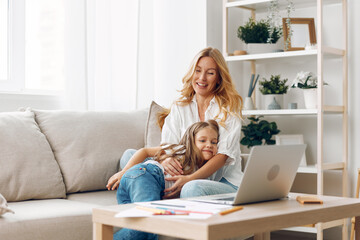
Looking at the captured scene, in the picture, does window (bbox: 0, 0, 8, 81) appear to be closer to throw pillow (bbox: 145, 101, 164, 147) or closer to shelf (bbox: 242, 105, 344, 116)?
throw pillow (bbox: 145, 101, 164, 147)

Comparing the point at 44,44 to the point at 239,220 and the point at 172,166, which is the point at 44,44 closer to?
the point at 172,166

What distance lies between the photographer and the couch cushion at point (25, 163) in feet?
7.62

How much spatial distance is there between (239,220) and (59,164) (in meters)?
1.48

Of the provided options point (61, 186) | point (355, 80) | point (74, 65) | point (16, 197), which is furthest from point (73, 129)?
point (355, 80)

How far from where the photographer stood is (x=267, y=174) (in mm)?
1560

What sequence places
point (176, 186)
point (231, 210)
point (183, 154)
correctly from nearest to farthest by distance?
point (231, 210) < point (176, 186) < point (183, 154)

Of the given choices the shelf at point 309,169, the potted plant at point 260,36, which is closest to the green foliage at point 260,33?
the potted plant at point 260,36

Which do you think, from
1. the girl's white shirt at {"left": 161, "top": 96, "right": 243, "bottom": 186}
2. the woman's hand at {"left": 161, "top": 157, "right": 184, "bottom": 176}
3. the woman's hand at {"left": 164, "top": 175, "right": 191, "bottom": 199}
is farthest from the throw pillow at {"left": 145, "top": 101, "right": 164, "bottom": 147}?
the woman's hand at {"left": 164, "top": 175, "right": 191, "bottom": 199}

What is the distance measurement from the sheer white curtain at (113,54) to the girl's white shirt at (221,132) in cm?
81

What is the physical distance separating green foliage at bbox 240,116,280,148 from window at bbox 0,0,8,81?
1.51 meters

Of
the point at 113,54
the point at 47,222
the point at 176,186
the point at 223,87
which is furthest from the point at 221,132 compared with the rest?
the point at 113,54

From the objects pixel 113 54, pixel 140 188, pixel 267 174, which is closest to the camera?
pixel 267 174

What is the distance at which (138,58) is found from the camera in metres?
3.53

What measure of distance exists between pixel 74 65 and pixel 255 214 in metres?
2.14
